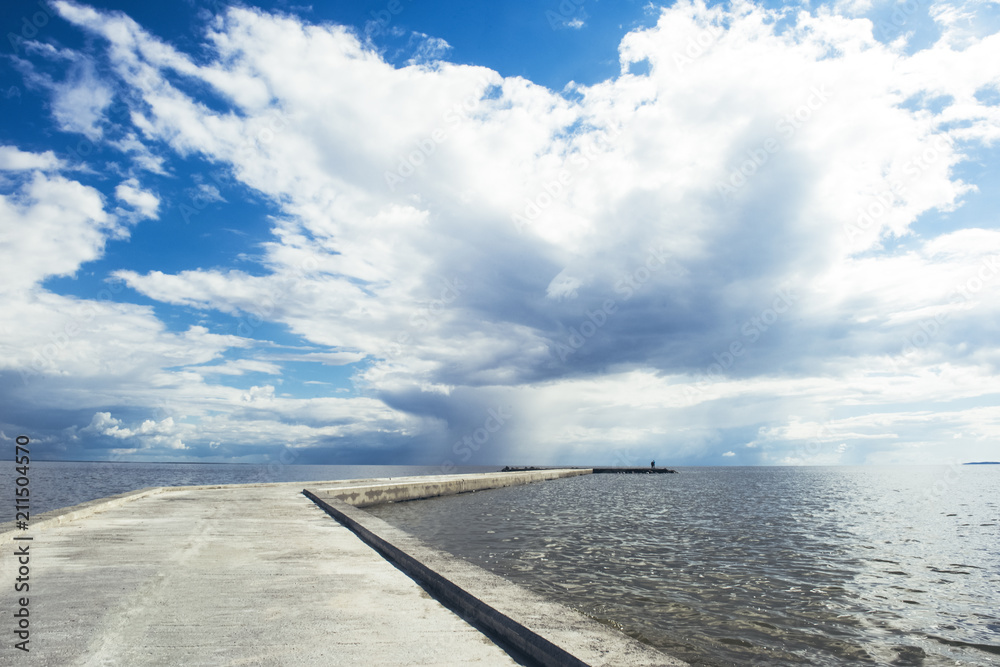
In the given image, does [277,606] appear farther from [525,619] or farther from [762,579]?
[762,579]

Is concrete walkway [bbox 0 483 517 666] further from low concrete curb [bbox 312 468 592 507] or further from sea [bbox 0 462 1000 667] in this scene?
low concrete curb [bbox 312 468 592 507]

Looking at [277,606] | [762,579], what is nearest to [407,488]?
[762,579]

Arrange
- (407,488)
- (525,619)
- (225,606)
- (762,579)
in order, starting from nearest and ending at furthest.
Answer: (525,619) < (225,606) < (762,579) < (407,488)

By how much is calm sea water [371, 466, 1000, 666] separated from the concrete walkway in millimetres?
3461

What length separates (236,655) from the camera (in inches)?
170

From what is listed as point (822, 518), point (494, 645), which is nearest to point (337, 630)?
point (494, 645)

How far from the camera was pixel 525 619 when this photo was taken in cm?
496

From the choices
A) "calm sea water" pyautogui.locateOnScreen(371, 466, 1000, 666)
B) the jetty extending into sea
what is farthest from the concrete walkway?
"calm sea water" pyautogui.locateOnScreen(371, 466, 1000, 666)

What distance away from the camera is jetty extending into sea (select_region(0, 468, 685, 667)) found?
4.36 meters

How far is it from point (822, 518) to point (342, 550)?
22983mm

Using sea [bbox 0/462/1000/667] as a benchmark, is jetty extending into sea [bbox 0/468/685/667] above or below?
above

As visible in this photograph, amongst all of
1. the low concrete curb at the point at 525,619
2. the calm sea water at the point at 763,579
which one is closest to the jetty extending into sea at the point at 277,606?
the low concrete curb at the point at 525,619

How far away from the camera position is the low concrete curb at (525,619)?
420cm

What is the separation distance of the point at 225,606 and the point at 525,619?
118 inches
